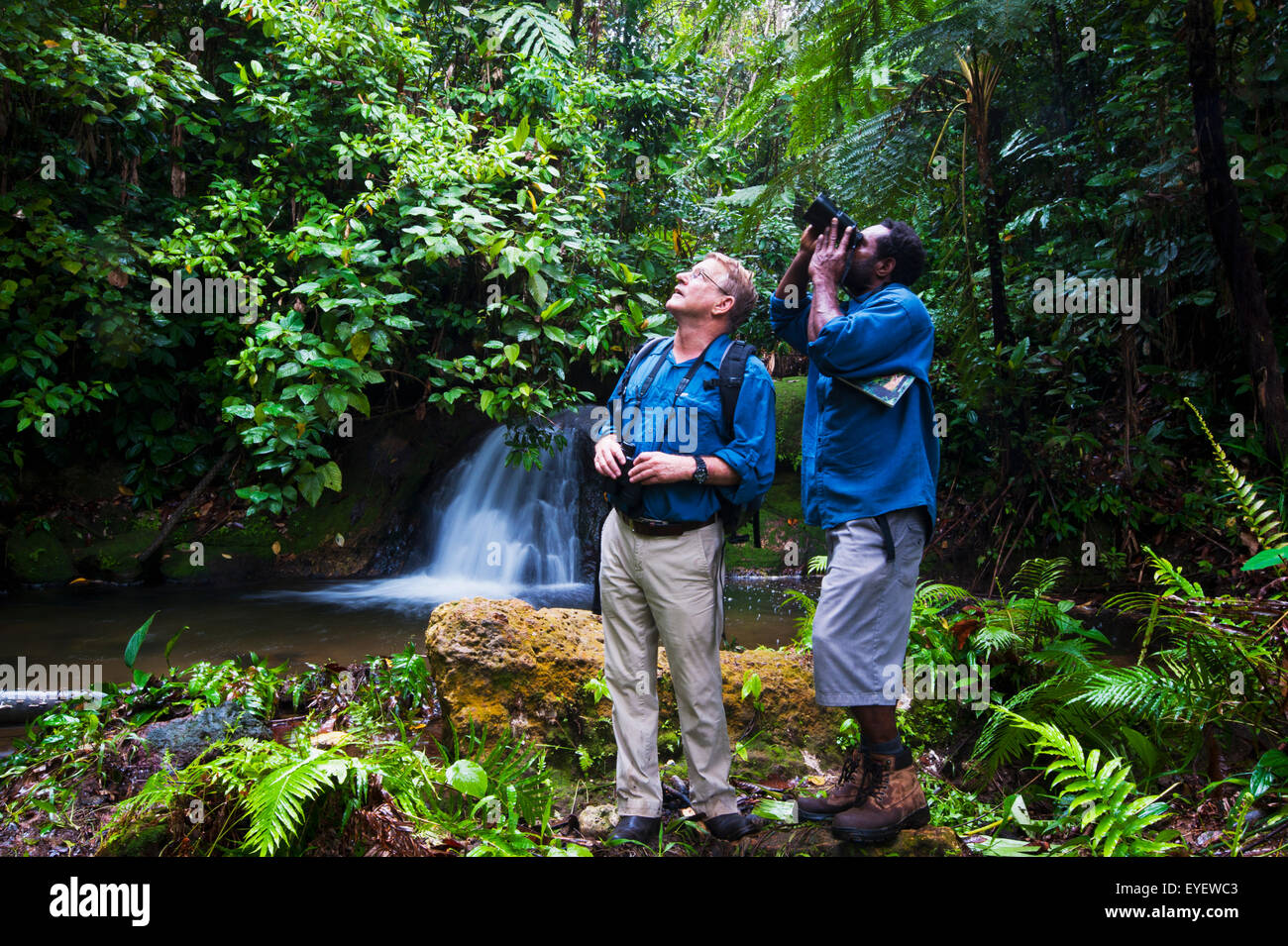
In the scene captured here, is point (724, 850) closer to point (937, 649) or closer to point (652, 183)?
point (937, 649)

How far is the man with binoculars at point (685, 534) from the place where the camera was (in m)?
2.81

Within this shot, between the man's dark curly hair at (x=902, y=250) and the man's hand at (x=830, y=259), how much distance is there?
140 millimetres

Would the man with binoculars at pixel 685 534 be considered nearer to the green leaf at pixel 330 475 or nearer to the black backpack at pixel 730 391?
the black backpack at pixel 730 391

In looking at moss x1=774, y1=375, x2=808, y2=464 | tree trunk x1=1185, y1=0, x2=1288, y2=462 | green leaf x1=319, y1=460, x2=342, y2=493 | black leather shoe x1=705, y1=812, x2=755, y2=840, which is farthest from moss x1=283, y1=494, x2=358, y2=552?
tree trunk x1=1185, y1=0, x2=1288, y2=462

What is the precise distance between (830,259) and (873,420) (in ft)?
1.85

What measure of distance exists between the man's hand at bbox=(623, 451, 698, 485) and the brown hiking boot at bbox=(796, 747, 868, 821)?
1.10 meters

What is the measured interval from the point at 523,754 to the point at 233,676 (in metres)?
2.53

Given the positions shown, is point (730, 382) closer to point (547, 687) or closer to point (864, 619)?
point (864, 619)

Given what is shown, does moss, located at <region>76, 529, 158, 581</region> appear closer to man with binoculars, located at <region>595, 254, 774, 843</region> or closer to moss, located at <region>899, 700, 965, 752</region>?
man with binoculars, located at <region>595, 254, 774, 843</region>

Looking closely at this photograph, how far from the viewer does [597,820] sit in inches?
123

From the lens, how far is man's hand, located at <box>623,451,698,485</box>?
9.01ft

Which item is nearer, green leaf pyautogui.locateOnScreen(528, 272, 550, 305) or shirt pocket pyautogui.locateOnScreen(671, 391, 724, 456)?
shirt pocket pyautogui.locateOnScreen(671, 391, 724, 456)

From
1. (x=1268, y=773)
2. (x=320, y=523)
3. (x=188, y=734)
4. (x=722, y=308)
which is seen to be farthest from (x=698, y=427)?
(x=320, y=523)

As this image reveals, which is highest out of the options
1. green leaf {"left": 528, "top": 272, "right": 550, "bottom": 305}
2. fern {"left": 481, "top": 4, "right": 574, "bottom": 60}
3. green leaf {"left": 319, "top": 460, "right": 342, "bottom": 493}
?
fern {"left": 481, "top": 4, "right": 574, "bottom": 60}
